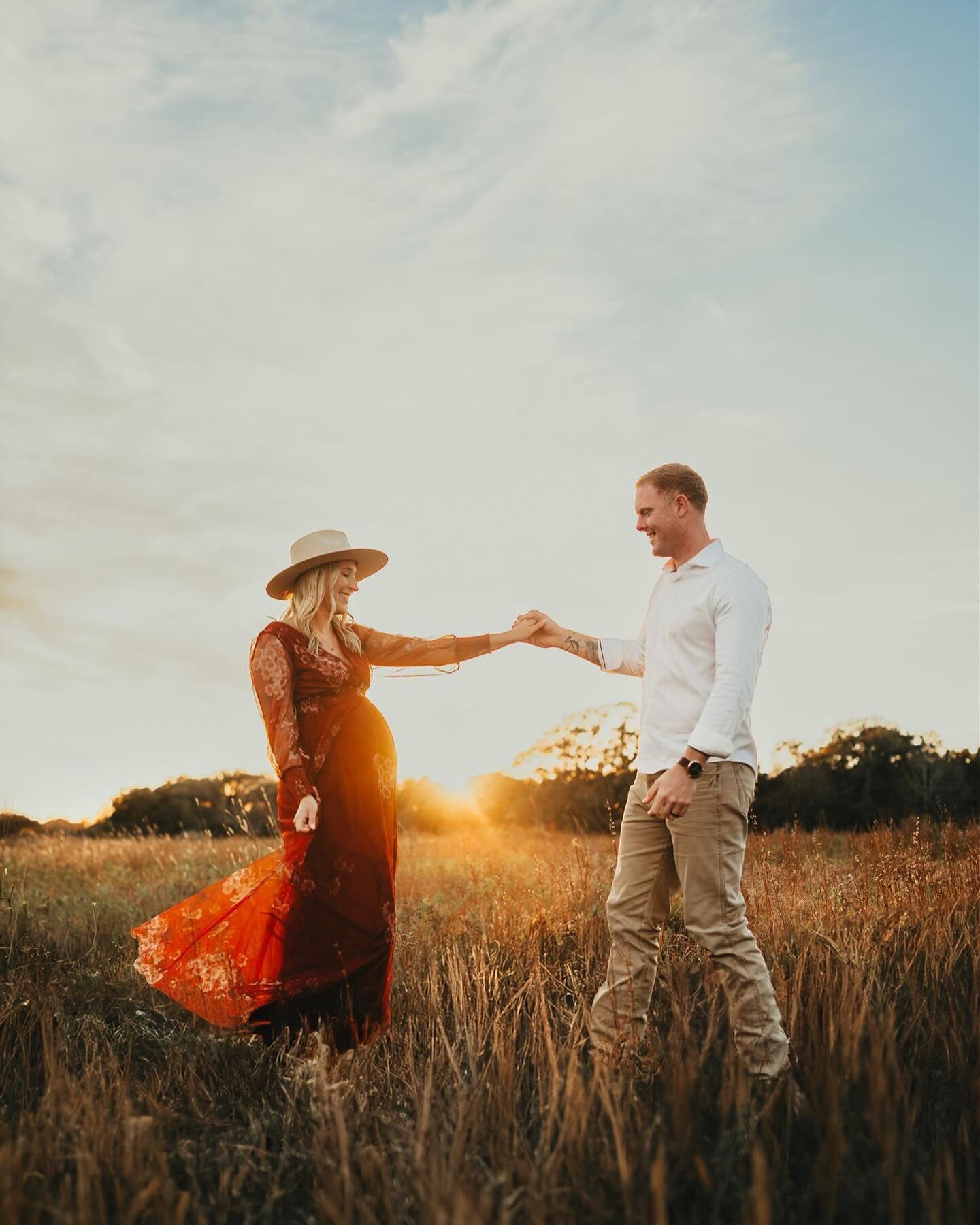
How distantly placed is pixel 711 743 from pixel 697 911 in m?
0.66

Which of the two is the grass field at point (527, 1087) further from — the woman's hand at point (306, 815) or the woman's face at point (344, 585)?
the woman's face at point (344, 585)

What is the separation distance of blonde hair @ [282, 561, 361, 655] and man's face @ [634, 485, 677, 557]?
1621mm

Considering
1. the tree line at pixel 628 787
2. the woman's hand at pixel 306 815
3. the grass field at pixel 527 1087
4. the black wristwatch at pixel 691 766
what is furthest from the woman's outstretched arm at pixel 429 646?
the tree line at pixel 628 787

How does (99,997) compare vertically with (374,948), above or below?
below

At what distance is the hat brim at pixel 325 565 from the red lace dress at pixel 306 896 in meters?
0.36

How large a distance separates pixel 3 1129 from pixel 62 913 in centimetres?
432

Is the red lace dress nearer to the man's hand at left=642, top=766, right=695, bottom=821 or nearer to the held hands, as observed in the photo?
the held hands

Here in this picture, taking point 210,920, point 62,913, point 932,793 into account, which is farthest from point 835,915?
point 932,793

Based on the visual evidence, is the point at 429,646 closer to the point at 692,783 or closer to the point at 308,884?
the point at 308,884

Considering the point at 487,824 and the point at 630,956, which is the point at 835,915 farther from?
the point at 487,824

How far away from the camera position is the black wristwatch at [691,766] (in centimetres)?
338

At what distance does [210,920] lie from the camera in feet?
14.3

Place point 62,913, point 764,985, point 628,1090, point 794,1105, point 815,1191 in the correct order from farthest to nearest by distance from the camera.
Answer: point 62,913
point 764,985
point 628,1090
point 794,1105
point 815,1191

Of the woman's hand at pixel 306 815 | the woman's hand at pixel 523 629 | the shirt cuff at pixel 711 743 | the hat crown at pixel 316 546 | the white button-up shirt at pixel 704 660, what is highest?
the hat crown at pixel 316 546
